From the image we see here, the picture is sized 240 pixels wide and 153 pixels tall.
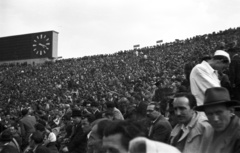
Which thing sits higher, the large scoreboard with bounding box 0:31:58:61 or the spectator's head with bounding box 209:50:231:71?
the large scoreboard with bounding box 0:31:58:61

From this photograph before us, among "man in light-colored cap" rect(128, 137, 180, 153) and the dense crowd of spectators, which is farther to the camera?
the dense crowd of spectators

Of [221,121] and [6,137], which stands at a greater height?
[221,121]

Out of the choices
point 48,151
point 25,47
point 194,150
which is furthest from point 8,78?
point 194,150

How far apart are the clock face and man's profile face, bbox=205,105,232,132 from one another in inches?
1804

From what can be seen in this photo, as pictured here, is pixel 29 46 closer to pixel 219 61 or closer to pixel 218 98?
pixel 219 61

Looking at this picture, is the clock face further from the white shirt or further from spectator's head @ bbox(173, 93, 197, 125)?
spectator's head @ bbox(173, 93, 197, 125)

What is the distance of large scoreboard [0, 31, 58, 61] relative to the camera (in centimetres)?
4734

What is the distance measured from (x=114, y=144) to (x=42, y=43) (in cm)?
4629

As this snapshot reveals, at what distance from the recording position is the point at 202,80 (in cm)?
382

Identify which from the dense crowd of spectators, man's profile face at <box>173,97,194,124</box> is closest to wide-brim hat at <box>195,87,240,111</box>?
man's profile face at <box>173,97,194,124</box>

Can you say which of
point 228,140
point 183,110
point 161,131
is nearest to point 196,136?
point 183,110

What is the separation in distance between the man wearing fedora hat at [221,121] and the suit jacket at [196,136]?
0.12 m

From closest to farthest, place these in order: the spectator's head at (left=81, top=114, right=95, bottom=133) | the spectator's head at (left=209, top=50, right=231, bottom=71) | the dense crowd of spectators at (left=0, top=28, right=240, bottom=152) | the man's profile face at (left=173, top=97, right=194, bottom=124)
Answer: the man's profile face at (left=173, top=97, right=194, bottom=124) → the spectator's head at (left=209, top=50, right=231, bottom=71) → the spectator's head at (left=81, top=114, right=95, bottom=133) → the dense crowd of spectators at (left=0, top=28, right=240, bottom=152)

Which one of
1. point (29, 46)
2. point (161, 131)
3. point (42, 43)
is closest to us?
point (161, 131)
